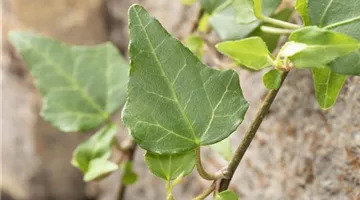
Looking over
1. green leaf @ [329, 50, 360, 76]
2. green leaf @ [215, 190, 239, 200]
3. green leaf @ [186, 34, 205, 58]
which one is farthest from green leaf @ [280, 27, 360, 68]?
green leaf @ [186, 34, 205, 58]

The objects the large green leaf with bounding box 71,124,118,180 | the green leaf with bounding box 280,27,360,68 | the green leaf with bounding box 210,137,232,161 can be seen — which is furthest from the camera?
the large green leaf with bounding box 71,124,118,180

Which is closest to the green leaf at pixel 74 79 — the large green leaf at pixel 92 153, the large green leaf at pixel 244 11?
the large green leaf at pixel 92 153

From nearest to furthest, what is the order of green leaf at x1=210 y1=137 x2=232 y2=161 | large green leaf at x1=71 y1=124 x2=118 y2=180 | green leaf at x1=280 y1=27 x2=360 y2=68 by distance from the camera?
green leaf at x1=280 y1=27 x2=360 y2=68
green leaf at x1=210 y1=137 x2=232 y2=161
large green leaf at x1=71 y1=124 x2=118 y2=180

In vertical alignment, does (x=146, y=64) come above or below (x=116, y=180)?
above

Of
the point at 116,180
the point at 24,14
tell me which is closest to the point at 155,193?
the point at 116,180

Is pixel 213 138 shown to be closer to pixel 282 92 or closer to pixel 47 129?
pixel 282 92

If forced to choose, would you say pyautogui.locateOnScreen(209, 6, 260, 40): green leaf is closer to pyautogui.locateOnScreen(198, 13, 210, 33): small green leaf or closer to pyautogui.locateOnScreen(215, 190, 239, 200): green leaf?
pyautogui.locateOnScreen(198, 13, 210, 33): small green leaf

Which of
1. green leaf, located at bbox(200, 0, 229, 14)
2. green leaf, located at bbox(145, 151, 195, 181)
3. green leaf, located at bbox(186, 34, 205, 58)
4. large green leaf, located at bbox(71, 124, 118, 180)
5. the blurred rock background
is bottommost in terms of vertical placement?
the blurred rock background
